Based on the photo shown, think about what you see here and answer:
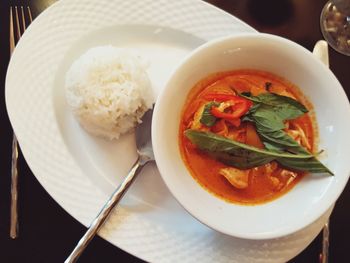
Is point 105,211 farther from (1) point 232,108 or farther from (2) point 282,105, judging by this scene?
(2) point 282,105

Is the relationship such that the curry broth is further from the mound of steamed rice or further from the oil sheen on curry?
the mound of steamed rice

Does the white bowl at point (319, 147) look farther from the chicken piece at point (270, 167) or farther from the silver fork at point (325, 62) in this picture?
the silver fork at point (325, 62)

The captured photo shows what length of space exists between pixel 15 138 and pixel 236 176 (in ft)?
2.52

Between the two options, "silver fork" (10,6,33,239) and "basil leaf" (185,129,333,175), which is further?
"silver fork" (10,6,33,239)

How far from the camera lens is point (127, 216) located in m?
1.32

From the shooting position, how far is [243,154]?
4.14 feet

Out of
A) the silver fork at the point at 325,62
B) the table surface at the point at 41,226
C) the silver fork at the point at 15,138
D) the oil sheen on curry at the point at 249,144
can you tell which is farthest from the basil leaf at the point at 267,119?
the silver fork at the point at 15,138

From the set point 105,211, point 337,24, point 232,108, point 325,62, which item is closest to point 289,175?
point 232,108

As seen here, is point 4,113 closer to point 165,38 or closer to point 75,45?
point 75,45

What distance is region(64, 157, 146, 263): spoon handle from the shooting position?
127cm

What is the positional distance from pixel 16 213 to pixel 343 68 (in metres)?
1.29

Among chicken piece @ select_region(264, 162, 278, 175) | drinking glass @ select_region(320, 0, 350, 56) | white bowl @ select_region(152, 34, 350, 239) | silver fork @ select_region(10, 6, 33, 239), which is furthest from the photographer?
drinking glass @ select_region(320, 0, 350, 56)

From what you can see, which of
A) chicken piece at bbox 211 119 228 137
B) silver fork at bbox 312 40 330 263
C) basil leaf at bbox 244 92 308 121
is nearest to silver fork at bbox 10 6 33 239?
chicken piece at bbox 211 119 228 137

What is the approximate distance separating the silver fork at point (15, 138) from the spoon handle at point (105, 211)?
0.27m
